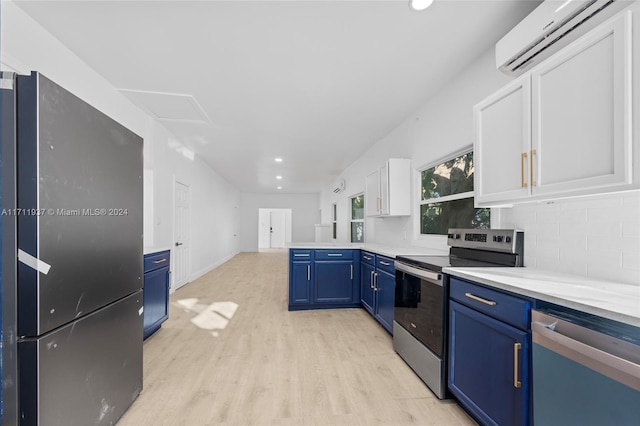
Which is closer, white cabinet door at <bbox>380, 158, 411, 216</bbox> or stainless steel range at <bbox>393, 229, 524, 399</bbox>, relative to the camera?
stainless steel range at <bbox>393, 229, 524, 399</bbox>

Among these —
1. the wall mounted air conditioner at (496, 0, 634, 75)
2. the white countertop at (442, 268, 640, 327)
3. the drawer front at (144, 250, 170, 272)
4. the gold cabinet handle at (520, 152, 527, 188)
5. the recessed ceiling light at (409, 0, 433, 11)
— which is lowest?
the drawer front at (144, 250, 170, 272)

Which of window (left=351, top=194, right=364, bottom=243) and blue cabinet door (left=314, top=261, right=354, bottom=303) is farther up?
window (left=351, top=194, right=364, bottom=243)

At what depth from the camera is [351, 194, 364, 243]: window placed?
6059 millimetres

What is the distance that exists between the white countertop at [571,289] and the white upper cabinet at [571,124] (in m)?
0.44

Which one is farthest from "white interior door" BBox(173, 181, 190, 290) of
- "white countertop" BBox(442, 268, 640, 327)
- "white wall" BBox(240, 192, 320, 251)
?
"white wall" BBox(240, 192, 320, 251)

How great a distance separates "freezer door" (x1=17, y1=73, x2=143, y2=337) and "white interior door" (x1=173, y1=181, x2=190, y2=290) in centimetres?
336

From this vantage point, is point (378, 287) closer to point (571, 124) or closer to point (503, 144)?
point (503, 144)

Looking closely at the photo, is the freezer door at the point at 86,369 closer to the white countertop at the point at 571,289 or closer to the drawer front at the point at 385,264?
the white countertop at the point at 571,289

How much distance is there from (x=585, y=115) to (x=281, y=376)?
8.17ft

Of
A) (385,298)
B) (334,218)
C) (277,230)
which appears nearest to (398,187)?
(385,298)

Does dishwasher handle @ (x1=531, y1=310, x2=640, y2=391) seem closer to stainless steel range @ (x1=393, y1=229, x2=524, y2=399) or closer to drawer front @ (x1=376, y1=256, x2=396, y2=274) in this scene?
stainless steel range @ (x1=393, y1=229, x2=524, y2=399)

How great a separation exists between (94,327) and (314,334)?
2.09 metres

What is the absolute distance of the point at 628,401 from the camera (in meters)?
0.85

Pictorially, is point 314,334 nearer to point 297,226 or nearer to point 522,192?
point 522,192
